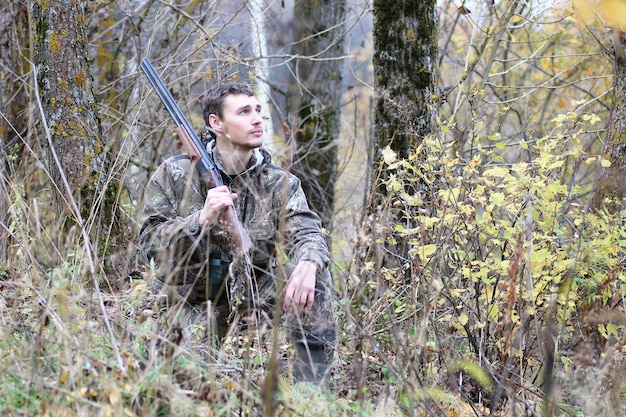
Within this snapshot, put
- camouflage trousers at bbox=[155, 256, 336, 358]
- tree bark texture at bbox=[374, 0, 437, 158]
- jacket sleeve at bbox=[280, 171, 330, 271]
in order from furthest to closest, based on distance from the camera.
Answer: tree bark texture at bbox=[374, 0, 437, 158] < jacket sleeve at bbox=[280, 171, 330, 271] < camouflage trousers at bbox=[155, 256, 336, 358]

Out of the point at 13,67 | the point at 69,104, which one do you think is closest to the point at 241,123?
the point at 69,104

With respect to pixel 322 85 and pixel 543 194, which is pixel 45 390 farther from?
pixel 322 85

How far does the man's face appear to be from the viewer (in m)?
3.98

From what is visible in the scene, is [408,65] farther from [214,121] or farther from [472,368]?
[472,368]

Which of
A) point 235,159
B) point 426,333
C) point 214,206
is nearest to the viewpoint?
point 426,333

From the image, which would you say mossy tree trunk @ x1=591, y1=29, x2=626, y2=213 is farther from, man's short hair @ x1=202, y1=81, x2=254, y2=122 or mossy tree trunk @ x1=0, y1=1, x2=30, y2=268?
mossy tree trunk @ x1=0, y1=1, x2=30, y2=268

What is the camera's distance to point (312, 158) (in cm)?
820

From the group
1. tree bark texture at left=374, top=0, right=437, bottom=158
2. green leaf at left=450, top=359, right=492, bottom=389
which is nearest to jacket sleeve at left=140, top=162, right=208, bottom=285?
green leaf at left=450, top=359, right=492, bottom=389

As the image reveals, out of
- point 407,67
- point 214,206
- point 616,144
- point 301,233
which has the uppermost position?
point 407,67

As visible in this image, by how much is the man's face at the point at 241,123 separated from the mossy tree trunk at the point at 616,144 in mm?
1815

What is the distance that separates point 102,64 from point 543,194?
5.00 meters

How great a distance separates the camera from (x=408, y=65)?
489cm

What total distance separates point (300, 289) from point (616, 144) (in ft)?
6.64

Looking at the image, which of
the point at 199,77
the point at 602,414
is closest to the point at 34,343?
the point at 602,414
